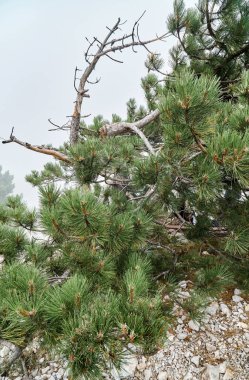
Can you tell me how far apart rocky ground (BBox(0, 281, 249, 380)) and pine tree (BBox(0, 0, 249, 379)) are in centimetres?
42

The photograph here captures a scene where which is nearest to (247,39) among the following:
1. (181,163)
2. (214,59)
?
(214,59)

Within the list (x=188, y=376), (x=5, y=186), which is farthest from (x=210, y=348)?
(x=5, y=186)

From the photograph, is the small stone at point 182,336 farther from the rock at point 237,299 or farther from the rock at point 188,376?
the rock at point 237,299

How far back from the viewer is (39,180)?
4383mm

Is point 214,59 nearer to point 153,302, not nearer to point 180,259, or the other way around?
point 180,259

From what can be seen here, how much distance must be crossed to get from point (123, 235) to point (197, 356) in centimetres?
149

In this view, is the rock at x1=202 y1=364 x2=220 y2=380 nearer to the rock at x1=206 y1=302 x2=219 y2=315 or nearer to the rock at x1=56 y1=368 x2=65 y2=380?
the rock at x1=206 y1=302 x2=219 y2=315

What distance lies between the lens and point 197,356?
7.78 ft

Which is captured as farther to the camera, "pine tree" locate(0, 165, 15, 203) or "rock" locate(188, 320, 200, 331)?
"pine tree" locate(0, 165, 15, 203)

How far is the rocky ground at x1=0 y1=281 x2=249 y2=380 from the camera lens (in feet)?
7.38

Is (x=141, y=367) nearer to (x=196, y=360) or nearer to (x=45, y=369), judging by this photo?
(x=196, y=360)

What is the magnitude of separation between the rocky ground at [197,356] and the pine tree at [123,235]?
42 cm

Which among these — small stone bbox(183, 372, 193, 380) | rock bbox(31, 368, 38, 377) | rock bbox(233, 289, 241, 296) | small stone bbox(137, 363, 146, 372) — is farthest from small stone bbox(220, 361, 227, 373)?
rock bbox(31, 368, 38, 377)

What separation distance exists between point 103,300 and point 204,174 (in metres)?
0.87
